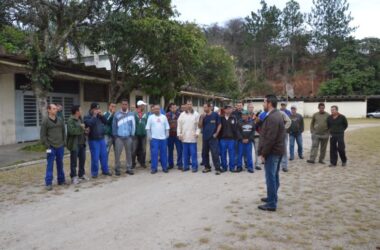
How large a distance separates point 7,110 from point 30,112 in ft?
4.69

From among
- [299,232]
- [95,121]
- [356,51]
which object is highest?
[356,51]

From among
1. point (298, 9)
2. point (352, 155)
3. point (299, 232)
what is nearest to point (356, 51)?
point (298, 9)

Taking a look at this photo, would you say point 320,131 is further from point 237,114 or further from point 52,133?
point 52,133

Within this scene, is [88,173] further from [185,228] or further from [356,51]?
[356,51]

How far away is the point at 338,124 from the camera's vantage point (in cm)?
1014

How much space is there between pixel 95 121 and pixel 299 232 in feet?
17.7

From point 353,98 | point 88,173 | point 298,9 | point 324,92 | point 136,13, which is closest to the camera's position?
point 88,173

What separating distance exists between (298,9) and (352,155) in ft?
192

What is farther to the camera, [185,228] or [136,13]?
→ [136,13]

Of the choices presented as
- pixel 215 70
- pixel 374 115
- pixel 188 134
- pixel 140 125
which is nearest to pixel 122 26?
pixel 140 125

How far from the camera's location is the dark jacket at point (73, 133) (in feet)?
25.7

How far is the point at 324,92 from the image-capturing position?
5622 cm

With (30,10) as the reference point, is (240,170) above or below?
below

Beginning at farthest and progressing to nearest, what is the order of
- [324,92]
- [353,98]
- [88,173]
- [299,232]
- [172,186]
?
1. [324,92]
2. [353,98]
3. [88,173]
4. [172,186]
5. [299,232]
